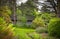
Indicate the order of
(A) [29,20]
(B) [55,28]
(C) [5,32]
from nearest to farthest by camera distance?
(C) [5,32], (B) [55,28], (A) [29,20]

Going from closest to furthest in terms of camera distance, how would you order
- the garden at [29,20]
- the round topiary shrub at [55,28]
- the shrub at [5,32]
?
1. the shrub at [5,32]
2. the garden at [29,20]
3. the round topiary shrub at [55,28]

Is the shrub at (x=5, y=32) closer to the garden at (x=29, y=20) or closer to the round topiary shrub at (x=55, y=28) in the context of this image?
the garden at (x=29, y=20)

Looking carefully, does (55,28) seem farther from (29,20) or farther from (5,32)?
(29,20)

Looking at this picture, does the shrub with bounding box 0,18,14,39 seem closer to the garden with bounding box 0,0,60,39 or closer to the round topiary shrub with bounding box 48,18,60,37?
the garden with bounding box 0,0,60,39

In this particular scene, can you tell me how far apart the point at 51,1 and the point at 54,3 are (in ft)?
1.48

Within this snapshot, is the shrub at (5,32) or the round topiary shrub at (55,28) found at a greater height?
the shrub at (5,32)

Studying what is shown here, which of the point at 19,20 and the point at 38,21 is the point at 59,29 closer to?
the point at 38,21

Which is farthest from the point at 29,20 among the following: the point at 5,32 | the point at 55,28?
the point at 5,32

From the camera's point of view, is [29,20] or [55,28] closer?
[55,28]

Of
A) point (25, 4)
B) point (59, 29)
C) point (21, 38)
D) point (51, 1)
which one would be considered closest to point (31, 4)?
point (25, 4)

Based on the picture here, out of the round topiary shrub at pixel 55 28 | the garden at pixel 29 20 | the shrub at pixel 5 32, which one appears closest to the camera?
the shrub at pixel 5 32

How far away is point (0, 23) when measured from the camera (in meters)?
8.47

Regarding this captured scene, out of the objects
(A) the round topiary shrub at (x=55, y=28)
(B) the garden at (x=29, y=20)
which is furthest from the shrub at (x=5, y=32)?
(A) the round topiary shrub at (x=55, y=28)

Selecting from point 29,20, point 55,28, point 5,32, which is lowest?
point 29,20
